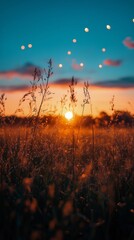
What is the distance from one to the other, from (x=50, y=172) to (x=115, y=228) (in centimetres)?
80

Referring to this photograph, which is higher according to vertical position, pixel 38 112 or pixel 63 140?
pixel 38 112

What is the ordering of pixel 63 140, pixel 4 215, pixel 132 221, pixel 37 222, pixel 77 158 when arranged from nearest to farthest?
1. pixel 4 215
2. pixel 37 222
3. pixel 132 221
4. pixel 77 158
5. pixel 63 140

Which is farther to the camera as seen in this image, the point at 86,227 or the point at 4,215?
the point at 86,227

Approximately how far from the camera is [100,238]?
2.18 meters

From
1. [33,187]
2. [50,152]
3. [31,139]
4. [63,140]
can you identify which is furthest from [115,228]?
[63,140]

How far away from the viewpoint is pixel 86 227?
2.20 metres

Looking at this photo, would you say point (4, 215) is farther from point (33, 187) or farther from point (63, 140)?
point (63, 140)

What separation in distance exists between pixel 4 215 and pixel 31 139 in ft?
6.06

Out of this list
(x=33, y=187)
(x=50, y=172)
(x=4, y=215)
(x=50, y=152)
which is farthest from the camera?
(x=50, y=152)

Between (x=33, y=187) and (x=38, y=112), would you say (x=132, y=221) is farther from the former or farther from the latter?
(x=38, y=112)

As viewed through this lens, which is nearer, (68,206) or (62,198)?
(68,206)

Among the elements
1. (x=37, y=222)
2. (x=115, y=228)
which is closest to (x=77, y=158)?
(x=115, y=228)

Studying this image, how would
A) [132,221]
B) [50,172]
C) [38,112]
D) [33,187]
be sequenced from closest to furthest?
1. [132,221]
2. [33,187]
3. [50,172]
4. [38,112]

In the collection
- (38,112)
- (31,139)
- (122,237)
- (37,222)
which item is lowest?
(122,237)
